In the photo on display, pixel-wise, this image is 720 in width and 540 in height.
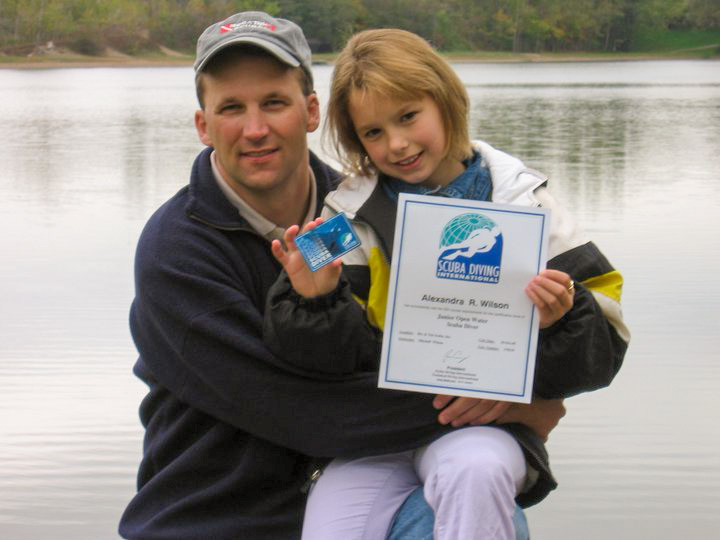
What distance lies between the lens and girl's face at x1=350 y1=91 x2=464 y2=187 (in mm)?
2500

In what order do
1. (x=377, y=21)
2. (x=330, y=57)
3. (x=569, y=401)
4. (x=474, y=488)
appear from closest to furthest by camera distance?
1. (x=474, y=488)
2. (x=569, y=401)
3. (x=330, y=57)
4. (x=377, y=21)

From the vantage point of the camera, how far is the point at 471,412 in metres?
2.29

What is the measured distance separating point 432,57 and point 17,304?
3835 mm

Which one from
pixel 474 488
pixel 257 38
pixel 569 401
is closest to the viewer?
pixel 474 488

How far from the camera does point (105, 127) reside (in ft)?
52.3

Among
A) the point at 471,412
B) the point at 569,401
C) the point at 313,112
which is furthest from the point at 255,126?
the point at 569,401

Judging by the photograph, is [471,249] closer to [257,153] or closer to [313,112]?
[257,153]

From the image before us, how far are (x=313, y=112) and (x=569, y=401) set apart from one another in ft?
6.77

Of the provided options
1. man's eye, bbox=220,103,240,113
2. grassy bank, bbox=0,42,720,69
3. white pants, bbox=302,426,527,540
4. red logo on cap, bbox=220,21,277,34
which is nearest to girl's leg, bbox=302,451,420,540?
white pants, bbox=302,426,527,540

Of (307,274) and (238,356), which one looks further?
(238,356)

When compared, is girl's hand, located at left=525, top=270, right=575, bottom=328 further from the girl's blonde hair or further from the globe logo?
the girl's blonde hair

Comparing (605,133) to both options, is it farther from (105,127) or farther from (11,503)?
(11,503)
